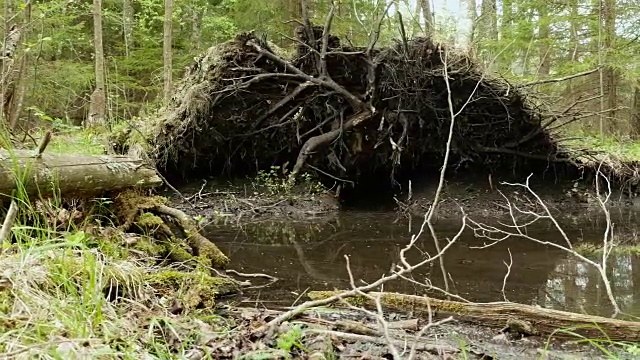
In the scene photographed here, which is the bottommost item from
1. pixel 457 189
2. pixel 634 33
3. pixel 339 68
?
pixel 457 189

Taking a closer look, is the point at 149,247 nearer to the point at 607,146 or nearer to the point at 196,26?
the point at 607,146

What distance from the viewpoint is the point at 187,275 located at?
3.41m

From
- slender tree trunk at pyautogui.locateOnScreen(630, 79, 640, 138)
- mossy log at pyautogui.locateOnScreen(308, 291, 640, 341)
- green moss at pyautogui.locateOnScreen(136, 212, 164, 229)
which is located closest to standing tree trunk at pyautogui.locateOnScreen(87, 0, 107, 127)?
green moss at pyautogui.locateOnScreen(136, 212, 164, 229)

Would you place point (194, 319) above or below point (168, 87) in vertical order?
below

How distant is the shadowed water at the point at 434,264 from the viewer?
148 inches

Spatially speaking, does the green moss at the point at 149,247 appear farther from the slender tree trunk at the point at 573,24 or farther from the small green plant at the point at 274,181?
the slender tree trunk at the point at 573,24

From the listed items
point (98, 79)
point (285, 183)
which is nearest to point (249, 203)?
point (285, 183)

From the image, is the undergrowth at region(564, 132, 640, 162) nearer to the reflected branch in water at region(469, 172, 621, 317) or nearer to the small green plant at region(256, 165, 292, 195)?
the reflected branch in water at region(469, 172, 621, 317)

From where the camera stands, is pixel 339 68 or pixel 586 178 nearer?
pixel 339 68

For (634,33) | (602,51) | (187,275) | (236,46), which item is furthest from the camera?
(634,33)

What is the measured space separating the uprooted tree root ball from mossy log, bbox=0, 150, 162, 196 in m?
3.87

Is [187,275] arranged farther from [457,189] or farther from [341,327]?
[457,189]

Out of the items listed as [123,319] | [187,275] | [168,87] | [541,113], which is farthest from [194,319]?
[168,87]

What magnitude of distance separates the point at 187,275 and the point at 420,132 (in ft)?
20.7
